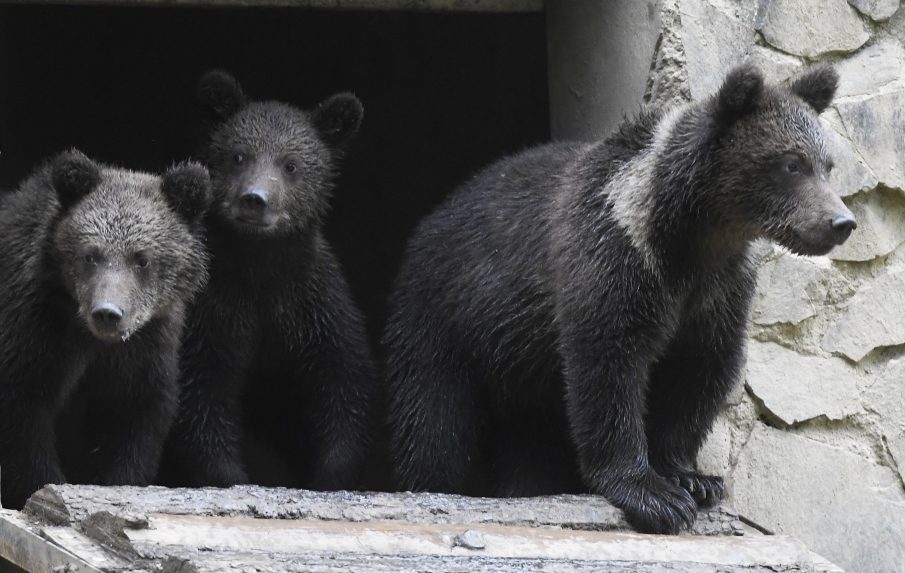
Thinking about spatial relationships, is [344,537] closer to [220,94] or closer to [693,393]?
[693,393]

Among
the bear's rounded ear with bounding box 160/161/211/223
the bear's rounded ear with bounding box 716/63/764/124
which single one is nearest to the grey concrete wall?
the bear's rounded ear with bounding box 716/63/764/124

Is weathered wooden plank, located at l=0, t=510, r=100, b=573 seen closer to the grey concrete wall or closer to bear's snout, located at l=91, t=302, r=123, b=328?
bear's snout, located at l=91, t=302, r=123, b=328

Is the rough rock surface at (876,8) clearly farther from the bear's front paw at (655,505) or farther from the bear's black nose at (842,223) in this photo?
the bear's front paw at (655,505)

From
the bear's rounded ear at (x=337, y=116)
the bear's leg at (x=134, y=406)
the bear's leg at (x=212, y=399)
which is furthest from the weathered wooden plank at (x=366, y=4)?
the bear's leg at (x=134, y=406)

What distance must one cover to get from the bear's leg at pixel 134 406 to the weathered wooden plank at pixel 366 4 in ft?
6.57

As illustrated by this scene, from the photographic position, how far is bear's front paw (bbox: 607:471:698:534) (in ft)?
20.6

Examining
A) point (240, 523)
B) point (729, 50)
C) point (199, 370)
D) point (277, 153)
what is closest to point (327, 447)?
point (199, 370)

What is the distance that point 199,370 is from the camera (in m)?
7.38

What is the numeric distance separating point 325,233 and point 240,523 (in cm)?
474

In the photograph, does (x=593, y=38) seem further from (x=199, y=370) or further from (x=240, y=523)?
(x=240, y=523)

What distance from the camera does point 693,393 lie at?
22.4 feet

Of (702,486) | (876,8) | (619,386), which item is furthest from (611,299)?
(876,8)

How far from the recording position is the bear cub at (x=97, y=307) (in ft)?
20.6

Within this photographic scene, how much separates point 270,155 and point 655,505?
2.58m
